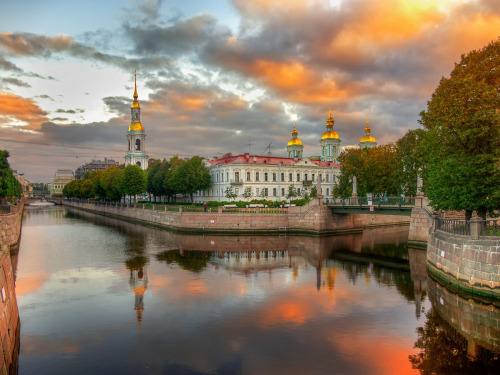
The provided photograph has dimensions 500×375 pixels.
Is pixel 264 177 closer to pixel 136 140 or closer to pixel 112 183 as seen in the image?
pixel 112 183

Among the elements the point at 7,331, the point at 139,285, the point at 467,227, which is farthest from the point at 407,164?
the point at 7,331

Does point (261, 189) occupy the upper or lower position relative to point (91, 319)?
upper

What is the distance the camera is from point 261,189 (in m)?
84.9

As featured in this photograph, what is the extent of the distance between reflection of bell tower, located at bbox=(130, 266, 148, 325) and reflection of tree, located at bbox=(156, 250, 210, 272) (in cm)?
344

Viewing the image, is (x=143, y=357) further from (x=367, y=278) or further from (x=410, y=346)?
(x=367, y=278)

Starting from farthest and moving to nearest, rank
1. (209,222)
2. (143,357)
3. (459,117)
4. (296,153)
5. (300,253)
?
(296,153)
(209,222)
(300,253)
(459,117)
(143,357)

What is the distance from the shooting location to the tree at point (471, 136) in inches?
976

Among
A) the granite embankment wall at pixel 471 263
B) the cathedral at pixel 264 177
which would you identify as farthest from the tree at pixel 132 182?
the granite embankment wall at pixel 471 263

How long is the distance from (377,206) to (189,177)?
1794 inches

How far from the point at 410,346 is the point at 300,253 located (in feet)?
77.4

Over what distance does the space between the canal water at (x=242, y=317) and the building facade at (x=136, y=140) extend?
107m

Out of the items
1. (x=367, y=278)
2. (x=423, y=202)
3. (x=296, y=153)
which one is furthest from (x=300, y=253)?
(x=296, y=153)

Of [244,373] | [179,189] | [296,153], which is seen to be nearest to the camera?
[244,373]

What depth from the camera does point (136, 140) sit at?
5620 inches
